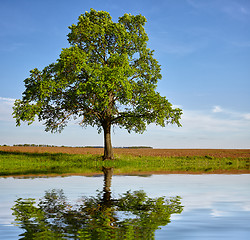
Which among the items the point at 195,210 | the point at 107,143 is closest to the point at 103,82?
the point at 107,143

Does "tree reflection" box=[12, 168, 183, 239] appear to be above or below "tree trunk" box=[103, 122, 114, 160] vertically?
below

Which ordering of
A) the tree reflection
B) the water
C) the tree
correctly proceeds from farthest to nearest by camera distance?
1. the tree
2. the water
3. the tree reflection

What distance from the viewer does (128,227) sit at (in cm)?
816

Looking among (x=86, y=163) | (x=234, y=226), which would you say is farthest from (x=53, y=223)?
(x=86, y=163)

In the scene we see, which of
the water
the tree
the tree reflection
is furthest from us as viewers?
the tree

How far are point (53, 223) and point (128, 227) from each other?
2.01 metres

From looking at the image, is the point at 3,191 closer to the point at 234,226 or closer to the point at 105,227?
the point at 105,227

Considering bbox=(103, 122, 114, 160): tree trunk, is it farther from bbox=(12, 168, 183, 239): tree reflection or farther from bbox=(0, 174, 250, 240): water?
bbox=(12, 168, 183, 239): tree reflection

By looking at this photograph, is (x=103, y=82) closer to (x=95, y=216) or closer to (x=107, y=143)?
(x=107, y=143)

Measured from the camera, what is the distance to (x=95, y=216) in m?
9.62

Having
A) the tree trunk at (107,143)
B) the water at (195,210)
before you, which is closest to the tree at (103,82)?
the tree trunk at (107,143)

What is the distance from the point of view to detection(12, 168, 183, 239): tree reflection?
25.0 feet

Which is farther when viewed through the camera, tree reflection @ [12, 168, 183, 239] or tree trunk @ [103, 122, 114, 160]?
tree trunk @ [103, 122, 114, 160]

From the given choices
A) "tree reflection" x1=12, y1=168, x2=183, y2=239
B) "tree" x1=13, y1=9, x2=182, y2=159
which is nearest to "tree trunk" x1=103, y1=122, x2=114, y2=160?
"tree" x1=13, y1=9, x2=182, y2=159
